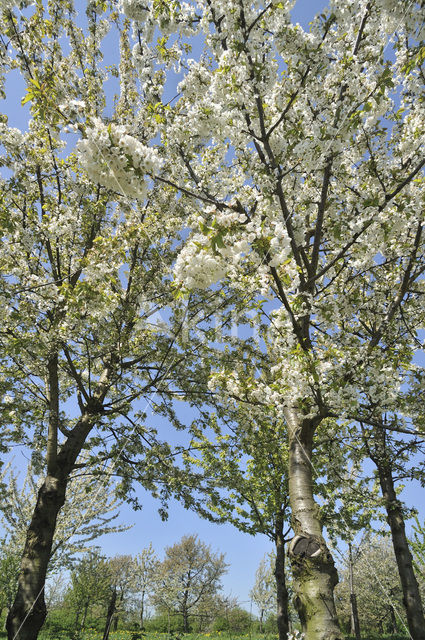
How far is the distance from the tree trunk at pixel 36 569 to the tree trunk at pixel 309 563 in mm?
3928

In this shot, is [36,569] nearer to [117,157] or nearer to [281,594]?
[117,157]

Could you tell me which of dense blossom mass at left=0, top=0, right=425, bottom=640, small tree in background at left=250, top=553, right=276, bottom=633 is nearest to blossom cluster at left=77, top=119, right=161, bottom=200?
dense blossom mass at left=0, top=0, right=425, bottom=640

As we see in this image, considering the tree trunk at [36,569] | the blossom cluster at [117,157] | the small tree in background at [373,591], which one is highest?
the blossom cluster at [117,157]

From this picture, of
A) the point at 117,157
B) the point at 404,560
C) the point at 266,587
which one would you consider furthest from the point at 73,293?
the point at 266,587

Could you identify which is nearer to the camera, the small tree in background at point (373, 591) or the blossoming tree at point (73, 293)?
the blossoming tree at point (73, 293)

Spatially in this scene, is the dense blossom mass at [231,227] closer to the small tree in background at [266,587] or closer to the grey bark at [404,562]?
the grey bark at [404,562]

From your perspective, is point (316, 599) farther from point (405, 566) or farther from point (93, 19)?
point (93, 19)

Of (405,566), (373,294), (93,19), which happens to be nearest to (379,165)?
(373,294)

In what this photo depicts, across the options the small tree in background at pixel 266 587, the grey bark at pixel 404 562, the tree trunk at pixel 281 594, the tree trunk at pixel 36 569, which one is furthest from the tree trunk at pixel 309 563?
the small tree in background at pixel 266 587

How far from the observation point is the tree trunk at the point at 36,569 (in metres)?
4.61

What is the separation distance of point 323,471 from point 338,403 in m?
6.64

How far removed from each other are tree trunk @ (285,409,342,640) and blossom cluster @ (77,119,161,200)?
284 centimetres

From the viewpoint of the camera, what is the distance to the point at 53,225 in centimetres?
504

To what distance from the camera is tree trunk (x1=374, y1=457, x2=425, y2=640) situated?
6.34 meters
